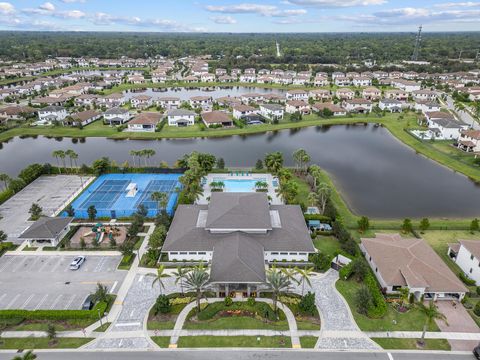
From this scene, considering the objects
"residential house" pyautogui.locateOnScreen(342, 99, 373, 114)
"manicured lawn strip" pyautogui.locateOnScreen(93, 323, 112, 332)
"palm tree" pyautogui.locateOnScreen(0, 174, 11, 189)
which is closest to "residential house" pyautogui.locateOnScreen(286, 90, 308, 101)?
"residential house" pyautogui.locateOnScreen(342, 99, 373, 114)

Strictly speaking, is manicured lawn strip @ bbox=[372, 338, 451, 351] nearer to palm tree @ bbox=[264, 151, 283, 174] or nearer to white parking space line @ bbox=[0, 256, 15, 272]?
palm tree @ bbox=[264, 151, 283, 174]

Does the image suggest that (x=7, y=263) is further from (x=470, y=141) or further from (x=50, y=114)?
(x=470, y=141)

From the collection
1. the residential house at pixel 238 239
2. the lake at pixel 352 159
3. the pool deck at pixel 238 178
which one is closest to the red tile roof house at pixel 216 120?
the lake at pixel 352 159

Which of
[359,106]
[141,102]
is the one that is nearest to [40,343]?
[141,102]

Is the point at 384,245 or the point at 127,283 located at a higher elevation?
the point at 384,245

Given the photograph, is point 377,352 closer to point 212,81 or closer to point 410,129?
point 410,129

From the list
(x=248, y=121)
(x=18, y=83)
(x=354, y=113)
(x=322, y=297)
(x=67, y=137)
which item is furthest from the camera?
(x=18, y=83)

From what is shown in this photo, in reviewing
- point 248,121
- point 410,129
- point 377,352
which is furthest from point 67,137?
point 410,129

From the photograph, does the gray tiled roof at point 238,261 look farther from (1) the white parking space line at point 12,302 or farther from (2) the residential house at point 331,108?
(2) the residential house at point 331,108
